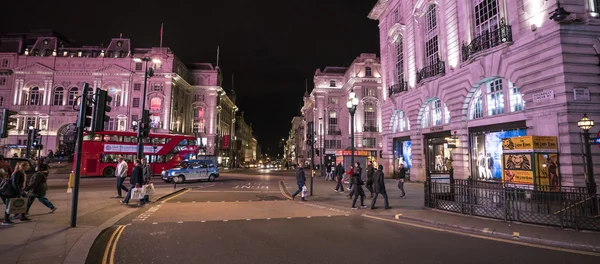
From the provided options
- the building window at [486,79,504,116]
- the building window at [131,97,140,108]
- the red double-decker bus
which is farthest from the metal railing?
the building window at [131,97,140,108]

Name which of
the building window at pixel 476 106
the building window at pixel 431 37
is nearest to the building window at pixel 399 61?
the building window at pixel 431 37

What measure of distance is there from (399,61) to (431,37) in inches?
220

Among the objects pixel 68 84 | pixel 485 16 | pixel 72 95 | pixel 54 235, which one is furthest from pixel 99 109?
pixel 68 84

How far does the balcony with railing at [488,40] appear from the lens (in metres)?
17.1

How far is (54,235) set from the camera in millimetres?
7117

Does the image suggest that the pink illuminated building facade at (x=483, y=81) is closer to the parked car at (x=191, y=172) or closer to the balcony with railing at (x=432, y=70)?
the balcony with railing at (x=432, y=70)

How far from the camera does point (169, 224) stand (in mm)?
8984

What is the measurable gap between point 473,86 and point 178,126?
55640 millimetres

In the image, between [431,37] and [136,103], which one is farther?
[136,103]

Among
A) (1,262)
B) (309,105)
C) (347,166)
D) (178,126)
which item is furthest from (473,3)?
(309,105)

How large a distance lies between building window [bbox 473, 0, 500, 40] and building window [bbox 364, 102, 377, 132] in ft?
126

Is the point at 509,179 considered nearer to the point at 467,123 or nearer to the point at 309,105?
the point at 467,123

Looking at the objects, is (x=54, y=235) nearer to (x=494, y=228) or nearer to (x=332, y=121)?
(x=494, y=228)

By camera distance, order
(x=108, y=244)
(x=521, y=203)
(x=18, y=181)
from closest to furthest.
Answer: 1. (x=108, y=244)
2. (x=18, y=181)
3. (x=521, y=203)
